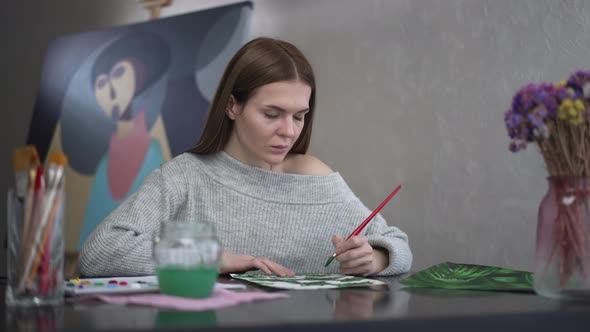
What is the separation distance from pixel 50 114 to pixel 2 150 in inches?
28.7

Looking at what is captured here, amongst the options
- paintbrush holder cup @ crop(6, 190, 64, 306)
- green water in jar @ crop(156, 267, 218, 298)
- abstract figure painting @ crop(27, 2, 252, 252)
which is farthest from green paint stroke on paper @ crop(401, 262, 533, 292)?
abstract figure painting @ crop(27, 2, 252, 252)

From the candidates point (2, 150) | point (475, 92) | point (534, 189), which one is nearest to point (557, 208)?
point (534, 189)

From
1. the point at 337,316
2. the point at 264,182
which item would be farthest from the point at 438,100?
the point at 337,316

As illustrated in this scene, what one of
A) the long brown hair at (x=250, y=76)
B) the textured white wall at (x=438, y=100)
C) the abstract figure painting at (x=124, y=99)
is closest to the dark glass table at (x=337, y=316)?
the long brown hair at (x=250, y=76)

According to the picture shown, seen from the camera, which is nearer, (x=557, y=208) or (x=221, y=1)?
(x=557, y=208)

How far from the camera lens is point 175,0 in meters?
3.42

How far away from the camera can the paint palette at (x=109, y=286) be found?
962 mm

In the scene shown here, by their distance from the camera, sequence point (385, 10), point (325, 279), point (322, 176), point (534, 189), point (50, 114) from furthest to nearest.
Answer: point (50, 114) → point (385, 10) → point (534, 189) → point (322, 176) → point (325, 279)

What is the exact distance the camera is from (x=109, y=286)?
3.33 feet

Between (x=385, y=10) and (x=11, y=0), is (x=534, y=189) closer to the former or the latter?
(x=385, y=10)

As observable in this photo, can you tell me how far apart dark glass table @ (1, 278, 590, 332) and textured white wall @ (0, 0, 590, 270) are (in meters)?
1.08

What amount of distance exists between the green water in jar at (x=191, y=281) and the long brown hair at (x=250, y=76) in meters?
0.78

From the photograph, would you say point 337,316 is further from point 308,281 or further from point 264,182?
point 264,182

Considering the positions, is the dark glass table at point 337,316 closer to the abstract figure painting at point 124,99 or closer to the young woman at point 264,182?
the young woman at point 264,182
